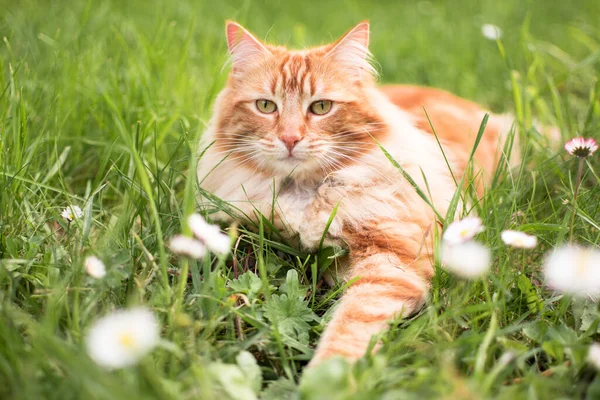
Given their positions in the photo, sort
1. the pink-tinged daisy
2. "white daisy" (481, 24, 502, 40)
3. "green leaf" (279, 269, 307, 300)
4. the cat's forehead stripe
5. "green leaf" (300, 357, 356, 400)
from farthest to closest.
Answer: "white daisy" (481, 24, 502, 40) → the cat's forehead stripe → "green leaf" (279, 269, 307, 300) → the pink-tinged daisy → "green leaf" (300, 357, 356, 400)

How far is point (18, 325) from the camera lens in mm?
1307

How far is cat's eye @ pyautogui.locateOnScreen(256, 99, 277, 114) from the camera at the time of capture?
1.93 metres

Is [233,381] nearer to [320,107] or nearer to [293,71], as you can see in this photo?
[320,107]

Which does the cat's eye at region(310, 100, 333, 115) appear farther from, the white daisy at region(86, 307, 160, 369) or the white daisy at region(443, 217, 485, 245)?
the white daisy at region(86, 307, 160, 369)

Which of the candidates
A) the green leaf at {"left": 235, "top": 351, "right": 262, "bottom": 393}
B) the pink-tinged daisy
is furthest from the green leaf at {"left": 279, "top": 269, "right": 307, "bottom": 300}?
the pink-tinged daisy

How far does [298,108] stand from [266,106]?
0.15m

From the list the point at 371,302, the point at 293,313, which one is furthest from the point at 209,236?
the point at 371,302

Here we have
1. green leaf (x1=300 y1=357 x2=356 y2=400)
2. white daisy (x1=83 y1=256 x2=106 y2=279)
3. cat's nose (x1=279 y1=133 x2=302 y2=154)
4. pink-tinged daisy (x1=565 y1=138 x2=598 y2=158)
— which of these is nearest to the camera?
green leaf (x1=300 y1=357 x2=356 y2=400)

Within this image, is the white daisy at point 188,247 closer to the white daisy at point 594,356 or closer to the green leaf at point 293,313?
the green leaf at point 293,313

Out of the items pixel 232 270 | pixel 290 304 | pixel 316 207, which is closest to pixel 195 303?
pixel 290 304

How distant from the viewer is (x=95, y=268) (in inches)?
50.6

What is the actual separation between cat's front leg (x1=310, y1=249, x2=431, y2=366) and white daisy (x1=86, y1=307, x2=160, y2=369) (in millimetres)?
477

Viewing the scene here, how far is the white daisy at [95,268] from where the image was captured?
1269mm

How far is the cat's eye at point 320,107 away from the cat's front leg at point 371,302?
0.54 meters
